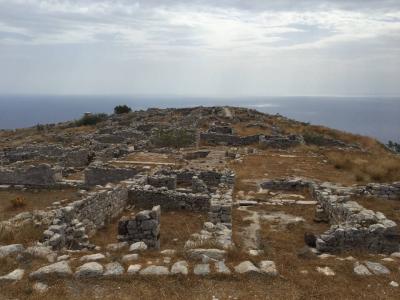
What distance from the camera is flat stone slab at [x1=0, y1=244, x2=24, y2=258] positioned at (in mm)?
8922

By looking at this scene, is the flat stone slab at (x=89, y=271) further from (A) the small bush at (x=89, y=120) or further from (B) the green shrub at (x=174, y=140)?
(A) the small bush at (x=89, y=120)

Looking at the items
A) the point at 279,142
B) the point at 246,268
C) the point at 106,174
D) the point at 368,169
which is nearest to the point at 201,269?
the point at 246,268

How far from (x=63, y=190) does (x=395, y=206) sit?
16985 millimetres

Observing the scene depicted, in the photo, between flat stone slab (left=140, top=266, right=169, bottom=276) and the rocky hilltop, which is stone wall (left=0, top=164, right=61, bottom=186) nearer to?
the rocky hilltop

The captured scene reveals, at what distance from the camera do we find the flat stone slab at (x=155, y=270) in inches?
317

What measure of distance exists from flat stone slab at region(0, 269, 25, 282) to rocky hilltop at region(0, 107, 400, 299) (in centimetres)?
2

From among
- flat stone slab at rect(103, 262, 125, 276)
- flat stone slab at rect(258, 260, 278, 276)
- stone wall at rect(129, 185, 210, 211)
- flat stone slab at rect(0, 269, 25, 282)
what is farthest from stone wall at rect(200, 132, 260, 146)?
flat stone slab at rect(0, 269, 25, 282)

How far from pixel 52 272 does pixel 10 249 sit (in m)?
1.73

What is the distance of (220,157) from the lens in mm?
30391

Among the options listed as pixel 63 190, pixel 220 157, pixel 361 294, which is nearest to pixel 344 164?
pixel 220 157

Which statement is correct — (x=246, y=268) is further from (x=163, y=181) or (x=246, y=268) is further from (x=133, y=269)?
(x=163, y=181)

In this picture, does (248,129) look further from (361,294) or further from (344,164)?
(361,294)

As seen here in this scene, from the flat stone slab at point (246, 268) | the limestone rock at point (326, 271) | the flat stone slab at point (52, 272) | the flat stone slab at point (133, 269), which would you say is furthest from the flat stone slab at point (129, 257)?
the limestone rock at point (326, 271)

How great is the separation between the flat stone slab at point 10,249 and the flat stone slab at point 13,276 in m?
0.92
